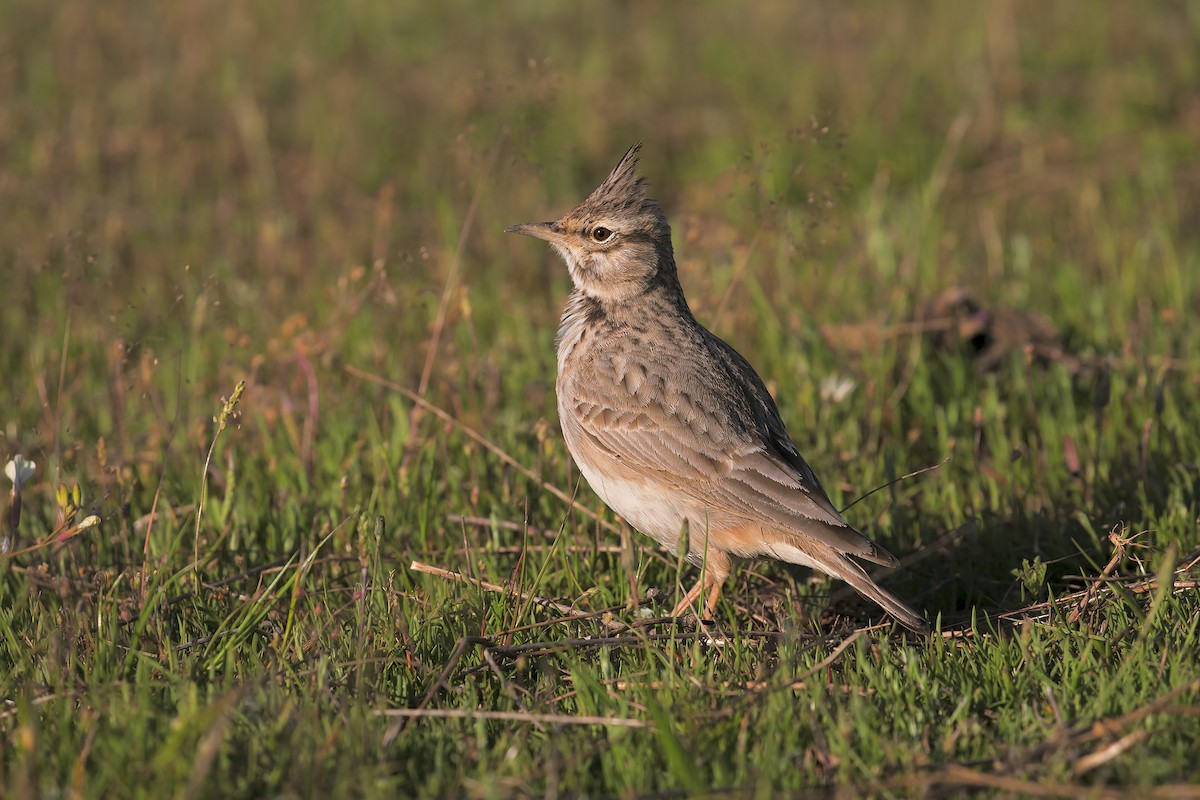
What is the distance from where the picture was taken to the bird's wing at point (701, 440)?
5125 mm

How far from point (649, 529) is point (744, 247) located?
3.96 metres

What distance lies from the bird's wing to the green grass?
49cm

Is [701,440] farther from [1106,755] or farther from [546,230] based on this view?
[1106,755]

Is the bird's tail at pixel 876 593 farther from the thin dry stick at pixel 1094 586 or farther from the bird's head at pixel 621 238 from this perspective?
the bird's head at pixel 621 238

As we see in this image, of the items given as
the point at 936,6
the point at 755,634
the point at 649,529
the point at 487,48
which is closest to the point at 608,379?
the point at 649,529

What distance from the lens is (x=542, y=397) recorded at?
7.19 meters

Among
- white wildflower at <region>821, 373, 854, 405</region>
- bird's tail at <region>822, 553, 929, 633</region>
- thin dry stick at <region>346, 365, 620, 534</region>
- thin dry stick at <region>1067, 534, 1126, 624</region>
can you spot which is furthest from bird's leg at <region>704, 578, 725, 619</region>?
white wildflower at <region>821, 373, 854, 405</region>

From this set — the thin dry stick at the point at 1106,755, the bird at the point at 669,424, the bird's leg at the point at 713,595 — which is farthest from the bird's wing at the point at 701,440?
the thin dry stick at the point at 1106,755

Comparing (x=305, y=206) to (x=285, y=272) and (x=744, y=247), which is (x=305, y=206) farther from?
(x=744, y=247)

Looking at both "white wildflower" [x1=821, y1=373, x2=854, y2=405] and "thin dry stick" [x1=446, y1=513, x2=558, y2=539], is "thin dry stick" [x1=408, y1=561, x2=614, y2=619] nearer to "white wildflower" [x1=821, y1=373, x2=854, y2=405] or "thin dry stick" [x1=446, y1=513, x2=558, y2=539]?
"thin dry stick" [x1=446, y1=513, x2=558, y2=539]

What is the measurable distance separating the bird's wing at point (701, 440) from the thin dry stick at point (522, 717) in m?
1.18

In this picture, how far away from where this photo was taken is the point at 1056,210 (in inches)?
383

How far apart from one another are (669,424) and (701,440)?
16cm

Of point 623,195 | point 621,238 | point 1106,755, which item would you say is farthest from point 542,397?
point 1106,755
